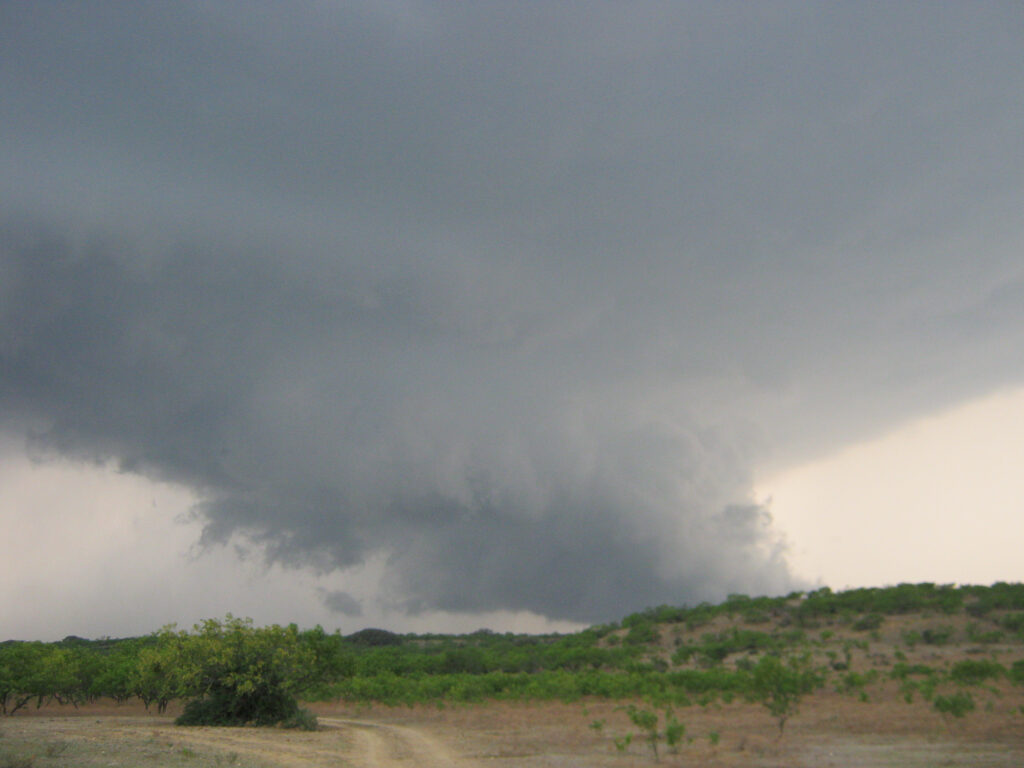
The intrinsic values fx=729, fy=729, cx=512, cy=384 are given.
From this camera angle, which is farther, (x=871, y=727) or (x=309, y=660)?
(x=309, y=660)

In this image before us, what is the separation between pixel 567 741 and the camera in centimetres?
3472

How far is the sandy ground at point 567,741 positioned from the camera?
27.0 metres

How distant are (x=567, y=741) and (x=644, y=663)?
163ft

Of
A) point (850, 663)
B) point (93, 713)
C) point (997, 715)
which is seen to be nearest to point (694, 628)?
point (850, 663)

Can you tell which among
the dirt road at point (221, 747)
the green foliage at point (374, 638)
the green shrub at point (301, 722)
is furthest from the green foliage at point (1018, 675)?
the green foliage at point (374, 638)

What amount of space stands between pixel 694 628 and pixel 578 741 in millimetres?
75050

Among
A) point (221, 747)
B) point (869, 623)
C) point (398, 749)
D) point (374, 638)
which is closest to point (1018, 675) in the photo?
point (398, 749)

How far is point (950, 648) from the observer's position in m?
73.3

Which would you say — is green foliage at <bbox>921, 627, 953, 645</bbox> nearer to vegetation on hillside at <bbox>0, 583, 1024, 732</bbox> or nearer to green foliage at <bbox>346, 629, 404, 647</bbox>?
vegetation on hillside at <bbox>0, 583, 1024, 732</bbox>

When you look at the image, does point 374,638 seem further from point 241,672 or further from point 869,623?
point 241,672

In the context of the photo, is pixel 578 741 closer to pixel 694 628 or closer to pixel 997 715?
pixel 997 715

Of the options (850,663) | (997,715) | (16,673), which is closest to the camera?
(997,715)

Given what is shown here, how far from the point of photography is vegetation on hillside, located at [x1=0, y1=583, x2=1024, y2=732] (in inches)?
1763

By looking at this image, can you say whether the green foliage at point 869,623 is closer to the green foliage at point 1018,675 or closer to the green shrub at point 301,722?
the green foliage at point 1018,675
